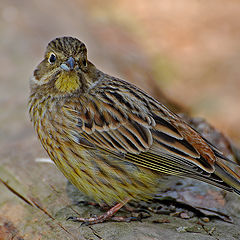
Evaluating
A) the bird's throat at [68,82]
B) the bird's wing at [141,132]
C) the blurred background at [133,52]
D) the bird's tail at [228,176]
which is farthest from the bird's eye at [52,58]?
the bird's tail at [228,176]

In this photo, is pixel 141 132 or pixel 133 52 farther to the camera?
pixel 133 52

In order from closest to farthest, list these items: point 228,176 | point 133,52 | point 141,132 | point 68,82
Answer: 1. point 228,176
2. point 141,132
3. point 68,82
4. point 133,52

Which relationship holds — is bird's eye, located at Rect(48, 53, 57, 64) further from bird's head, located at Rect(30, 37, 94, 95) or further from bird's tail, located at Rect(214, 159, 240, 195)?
bird's tail, located at Rect(214, 159, 240, 195)

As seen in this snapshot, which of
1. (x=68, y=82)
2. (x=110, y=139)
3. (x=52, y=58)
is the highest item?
(x=52, y=58)

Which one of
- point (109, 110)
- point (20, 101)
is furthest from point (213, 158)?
point (20, 101)

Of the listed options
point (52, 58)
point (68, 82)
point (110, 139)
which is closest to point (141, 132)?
point (110, 139)

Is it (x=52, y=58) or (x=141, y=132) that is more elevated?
(x=52, y=58)

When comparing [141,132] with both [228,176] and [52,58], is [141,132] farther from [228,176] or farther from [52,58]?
[52,58]

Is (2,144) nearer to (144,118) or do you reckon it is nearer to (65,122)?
(65,122)
